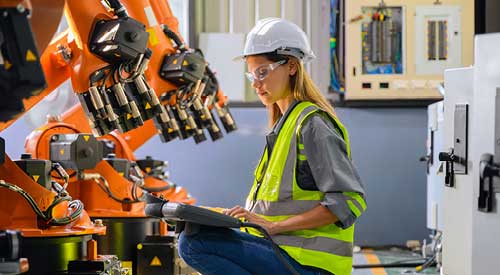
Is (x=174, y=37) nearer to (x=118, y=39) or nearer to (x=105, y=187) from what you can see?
(x=105, y=187)

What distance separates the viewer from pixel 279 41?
3.93 m

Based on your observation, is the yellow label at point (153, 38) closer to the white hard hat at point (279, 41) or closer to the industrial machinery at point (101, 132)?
the industrial machinery at point (101, 132)

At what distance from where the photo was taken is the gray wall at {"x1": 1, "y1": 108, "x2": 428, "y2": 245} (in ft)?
34.1

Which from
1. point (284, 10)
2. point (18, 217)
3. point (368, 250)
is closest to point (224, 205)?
point (368, 250)

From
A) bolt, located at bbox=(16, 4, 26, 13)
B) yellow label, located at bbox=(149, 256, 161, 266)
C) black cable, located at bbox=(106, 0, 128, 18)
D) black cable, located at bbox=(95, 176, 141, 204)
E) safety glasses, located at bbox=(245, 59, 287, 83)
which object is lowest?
yellow label, located at bbox=(149, 256, 161, 266)

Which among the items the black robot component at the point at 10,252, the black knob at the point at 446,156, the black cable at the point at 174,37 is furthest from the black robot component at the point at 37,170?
the black knob at the point at 446,156

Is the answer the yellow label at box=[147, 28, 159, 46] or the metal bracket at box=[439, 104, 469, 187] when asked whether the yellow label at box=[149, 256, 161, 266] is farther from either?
the metal bracket at box=[439, 104, 469, 187]

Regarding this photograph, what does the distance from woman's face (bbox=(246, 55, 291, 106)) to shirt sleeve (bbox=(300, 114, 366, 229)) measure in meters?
0.26

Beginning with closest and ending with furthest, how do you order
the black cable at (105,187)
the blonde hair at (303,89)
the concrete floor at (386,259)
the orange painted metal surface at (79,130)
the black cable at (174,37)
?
the blonde hair at (303,89), the orange painted metal surface at (79,130), the black cable at (105,187), the black cable at (174,37), the concrete floor at (386,259)

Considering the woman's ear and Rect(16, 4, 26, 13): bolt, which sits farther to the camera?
the woman's ear

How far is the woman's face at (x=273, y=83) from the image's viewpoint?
3852 mm

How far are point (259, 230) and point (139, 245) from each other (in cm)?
262

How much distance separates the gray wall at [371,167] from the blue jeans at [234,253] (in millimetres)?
6781

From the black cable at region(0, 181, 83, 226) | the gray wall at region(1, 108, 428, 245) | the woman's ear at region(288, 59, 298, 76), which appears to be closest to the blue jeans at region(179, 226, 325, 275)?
the woman's ear at region(288, 59, 298, 76)
